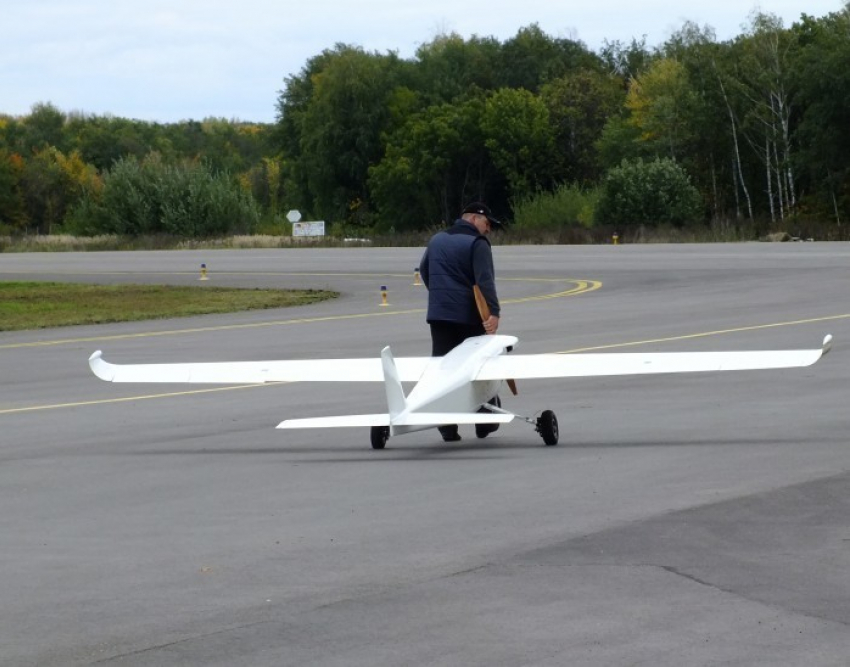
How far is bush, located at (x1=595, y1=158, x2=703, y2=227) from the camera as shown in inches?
3211

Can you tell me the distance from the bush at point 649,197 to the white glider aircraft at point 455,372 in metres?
68.5

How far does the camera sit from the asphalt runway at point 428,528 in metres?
6.70

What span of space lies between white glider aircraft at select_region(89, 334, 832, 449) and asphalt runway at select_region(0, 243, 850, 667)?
13.5 inches

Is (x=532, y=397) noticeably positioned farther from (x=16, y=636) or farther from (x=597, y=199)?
(x=597, y=199)

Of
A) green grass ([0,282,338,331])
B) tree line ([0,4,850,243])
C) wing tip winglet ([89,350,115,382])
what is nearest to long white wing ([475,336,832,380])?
wing tip winglet ([89,350,115,382])

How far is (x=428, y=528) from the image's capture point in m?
9.25

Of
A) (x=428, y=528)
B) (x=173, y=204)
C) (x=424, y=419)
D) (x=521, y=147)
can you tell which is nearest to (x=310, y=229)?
(x=173, y=204)

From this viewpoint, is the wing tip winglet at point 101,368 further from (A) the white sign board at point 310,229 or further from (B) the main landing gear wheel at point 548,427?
(A) the white sign board at point 310,229

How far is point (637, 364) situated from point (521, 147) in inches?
3978

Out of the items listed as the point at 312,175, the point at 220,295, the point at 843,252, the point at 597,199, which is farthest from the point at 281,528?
the point at 312,175

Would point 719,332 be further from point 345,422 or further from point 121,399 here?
point 345,422

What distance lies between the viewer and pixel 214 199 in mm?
91625

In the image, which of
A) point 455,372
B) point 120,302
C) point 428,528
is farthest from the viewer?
point 120,302

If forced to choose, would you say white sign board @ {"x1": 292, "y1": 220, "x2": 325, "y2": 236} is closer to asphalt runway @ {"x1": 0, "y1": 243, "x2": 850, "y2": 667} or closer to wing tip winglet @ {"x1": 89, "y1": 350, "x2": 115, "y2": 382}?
asphalt runway @ {"x1": 0, "y1": 243, "x2": 850, "y2": 667}
